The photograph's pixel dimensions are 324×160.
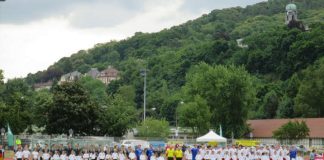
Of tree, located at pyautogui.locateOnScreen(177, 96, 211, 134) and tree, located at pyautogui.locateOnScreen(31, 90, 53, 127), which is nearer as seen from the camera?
tree, located at pyautogui.locateOnScreen(31, 90, 53, 127)

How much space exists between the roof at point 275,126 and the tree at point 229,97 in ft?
15.6

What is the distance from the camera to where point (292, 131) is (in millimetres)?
76438

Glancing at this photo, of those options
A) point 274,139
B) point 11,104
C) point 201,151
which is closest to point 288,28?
point 274,139

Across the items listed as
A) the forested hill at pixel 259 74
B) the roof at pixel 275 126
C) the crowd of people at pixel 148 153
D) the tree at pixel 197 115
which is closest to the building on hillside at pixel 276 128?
the roof at pixel 275 126

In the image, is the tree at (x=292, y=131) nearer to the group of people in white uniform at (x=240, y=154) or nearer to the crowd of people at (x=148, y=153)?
the crowd of people at (x=148, y=153)

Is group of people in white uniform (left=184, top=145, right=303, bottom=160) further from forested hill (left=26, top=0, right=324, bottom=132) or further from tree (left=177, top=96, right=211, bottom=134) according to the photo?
forested hill (left=26, top=0, right=324, bottom=132)

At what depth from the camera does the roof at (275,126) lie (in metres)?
82.0

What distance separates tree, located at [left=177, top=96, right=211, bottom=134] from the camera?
81.3 meters

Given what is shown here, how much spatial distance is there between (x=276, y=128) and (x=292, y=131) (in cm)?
1076

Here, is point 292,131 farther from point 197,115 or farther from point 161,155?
point 161,155

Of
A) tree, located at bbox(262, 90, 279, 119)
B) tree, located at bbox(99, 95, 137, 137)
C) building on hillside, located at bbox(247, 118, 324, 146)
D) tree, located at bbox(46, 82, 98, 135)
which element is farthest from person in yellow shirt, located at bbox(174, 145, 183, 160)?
tree, located at bbox(262, 90, 279, 119)

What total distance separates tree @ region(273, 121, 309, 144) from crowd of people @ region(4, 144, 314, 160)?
3184cm

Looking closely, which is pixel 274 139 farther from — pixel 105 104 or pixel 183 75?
pixel 183 75

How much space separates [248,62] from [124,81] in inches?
1500
